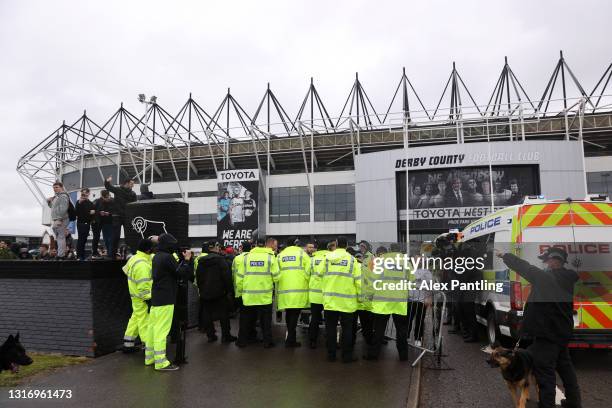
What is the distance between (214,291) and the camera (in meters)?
8.11

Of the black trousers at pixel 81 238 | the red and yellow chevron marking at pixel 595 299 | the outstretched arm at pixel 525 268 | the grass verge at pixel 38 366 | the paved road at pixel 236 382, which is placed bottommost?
the paved road at pixel 236 382

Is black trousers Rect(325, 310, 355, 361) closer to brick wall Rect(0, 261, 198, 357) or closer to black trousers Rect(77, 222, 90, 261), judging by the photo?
brick wall Rect(0, 261, 198, 357)

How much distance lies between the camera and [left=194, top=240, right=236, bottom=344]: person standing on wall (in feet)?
26.1

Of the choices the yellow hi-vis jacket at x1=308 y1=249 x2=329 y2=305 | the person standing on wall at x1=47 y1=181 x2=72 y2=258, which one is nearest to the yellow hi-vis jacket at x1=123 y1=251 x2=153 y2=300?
the yellow hi-vis jacket at x1=308 y1=249 x2=329 y2=305

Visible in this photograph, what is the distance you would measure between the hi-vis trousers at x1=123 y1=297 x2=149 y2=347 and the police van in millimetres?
5422

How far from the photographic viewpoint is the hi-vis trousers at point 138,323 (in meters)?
6.56

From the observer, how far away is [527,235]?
239 inches

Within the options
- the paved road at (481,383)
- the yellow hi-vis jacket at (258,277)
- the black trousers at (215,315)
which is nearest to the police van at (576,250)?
the paved road at (481,383)

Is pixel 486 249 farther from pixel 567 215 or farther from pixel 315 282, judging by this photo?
pixel 315 282

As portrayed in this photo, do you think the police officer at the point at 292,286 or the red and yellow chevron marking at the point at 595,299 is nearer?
the red and yellow chevron marking at the point at 595,299

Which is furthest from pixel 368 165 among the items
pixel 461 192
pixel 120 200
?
pixel 120 200

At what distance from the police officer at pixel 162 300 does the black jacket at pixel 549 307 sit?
175 inches

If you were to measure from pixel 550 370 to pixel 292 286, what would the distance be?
418 centimetres

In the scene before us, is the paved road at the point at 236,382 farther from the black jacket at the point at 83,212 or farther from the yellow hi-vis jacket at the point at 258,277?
the black jacket at the point at 83,212
